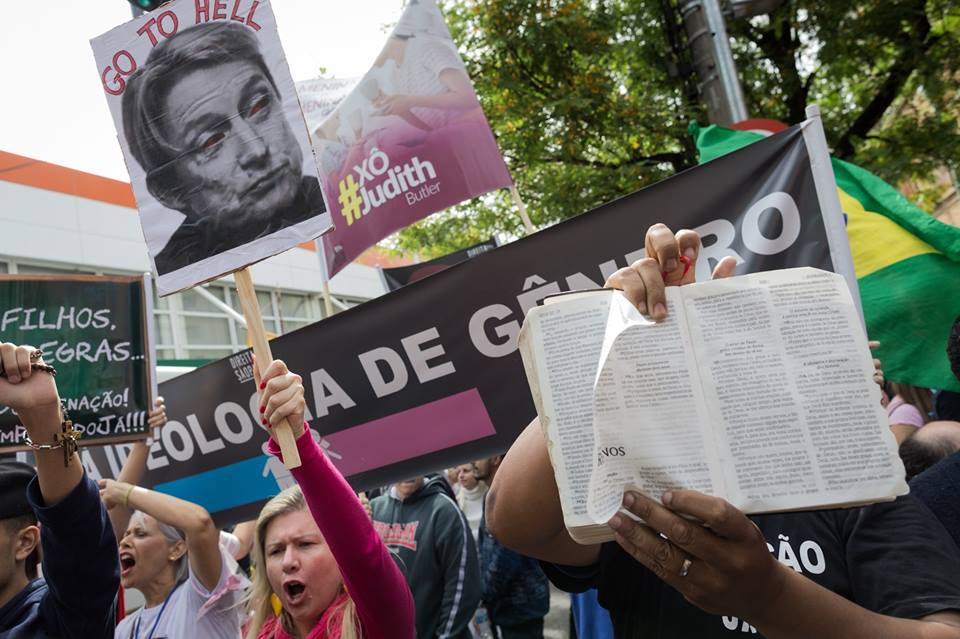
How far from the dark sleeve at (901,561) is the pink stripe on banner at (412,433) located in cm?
182

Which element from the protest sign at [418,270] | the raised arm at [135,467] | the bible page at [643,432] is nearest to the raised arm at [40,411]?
the raised arm at [135,467]

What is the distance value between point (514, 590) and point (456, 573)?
111cm

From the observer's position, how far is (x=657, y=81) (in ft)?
26.5

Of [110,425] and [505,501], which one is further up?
[110,425]

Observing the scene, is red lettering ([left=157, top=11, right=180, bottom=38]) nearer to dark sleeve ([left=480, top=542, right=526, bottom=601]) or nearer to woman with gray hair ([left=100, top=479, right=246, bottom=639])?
woman with gray hair ([left=100, top=479, right=246, bottom=639])

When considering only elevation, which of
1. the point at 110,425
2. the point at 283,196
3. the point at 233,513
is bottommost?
the point at 233,513

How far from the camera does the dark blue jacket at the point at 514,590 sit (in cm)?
513

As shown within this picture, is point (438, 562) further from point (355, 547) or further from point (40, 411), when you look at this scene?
point (40, 411)

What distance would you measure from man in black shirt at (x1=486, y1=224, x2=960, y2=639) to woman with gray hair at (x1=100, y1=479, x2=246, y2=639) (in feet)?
6.22

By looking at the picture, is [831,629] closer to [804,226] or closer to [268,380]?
[268,380]

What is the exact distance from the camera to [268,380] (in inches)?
77.9

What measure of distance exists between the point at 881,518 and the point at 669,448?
24.4 inches

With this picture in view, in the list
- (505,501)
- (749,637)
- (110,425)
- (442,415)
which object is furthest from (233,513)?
(749,637)

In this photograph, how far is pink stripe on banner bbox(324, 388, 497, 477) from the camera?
3.19 meters
